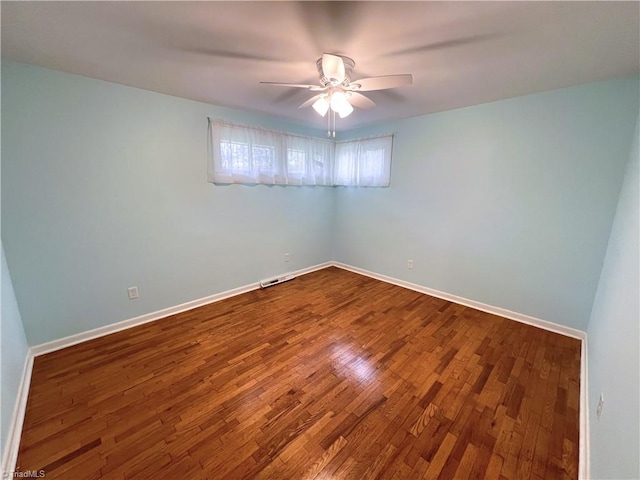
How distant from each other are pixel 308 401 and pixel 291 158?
9.75ft

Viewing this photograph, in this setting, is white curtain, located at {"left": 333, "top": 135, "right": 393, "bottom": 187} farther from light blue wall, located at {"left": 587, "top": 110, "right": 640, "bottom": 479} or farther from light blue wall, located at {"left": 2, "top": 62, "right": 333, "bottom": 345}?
light blue wall, located at {"left": 587, "top": 110, "right": 640, "bottom": 479}

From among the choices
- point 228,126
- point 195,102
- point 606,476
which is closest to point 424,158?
point 228,126

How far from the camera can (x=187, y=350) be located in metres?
2.19

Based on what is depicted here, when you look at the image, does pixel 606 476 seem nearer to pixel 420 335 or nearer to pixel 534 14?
pixel 420 335

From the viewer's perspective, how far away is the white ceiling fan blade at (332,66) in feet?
4.67

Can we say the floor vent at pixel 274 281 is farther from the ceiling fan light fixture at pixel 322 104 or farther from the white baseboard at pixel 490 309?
the ceiling fan light fixture at pixel 322 104

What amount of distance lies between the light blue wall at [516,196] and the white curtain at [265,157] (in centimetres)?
92

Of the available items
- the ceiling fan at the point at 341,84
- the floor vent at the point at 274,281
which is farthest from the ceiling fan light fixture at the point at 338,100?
the floor vent at the point at 274,281

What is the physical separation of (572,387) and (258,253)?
3280 mm

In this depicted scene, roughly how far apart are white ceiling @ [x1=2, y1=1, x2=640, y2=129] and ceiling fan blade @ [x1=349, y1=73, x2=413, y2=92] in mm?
172

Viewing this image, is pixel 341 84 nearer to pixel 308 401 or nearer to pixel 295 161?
pixel 295 161

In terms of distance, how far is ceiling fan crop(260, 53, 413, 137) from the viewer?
1510 mm

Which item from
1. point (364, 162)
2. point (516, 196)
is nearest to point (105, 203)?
point (364, 162)

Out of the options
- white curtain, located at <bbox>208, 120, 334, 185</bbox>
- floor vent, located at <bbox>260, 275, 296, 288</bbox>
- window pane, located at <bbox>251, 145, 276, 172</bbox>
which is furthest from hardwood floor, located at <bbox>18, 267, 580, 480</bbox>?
window pane, located at <bbox>251, 145, 276, 172</bbox>
